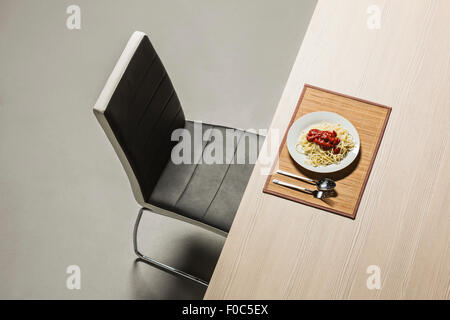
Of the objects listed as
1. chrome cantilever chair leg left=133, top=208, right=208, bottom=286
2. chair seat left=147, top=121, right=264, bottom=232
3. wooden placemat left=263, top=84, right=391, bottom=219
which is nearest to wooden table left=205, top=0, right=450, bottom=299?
wooden placemat left=263, top=84, right=391, bottom=219

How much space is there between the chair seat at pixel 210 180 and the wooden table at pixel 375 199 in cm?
32

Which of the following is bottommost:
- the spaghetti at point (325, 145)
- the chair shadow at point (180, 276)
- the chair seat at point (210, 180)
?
the chair shadow at point (180, 276)

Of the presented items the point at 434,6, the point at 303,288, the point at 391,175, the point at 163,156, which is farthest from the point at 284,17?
the point at 303,288

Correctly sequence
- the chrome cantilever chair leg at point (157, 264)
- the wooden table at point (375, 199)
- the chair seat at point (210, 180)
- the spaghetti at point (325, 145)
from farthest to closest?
the chrome cantilever chair leg at point (157, 264)
the chair seat at point (210, 180)
the spaghetti at point (325, 145)
the wooden table at point (375, 199)

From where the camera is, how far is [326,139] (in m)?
1.27

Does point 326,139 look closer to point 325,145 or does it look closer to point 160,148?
point 325,145

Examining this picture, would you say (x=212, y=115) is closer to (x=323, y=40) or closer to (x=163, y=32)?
(x=163, y=32)

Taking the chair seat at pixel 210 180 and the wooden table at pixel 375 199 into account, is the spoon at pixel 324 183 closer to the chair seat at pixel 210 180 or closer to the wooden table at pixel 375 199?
the wooden table at pixel 375 199

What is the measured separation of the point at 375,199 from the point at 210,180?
605 mm

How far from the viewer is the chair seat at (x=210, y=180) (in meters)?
1.55

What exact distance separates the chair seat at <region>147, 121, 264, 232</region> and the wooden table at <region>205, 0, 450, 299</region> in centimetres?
32

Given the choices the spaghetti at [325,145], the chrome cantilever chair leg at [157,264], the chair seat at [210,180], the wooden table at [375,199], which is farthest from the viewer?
the chrome cantilever chair leg at [157,264]

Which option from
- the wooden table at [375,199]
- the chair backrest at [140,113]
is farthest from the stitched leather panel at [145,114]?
the wooden table at [375,199]

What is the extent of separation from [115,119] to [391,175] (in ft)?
2.68
